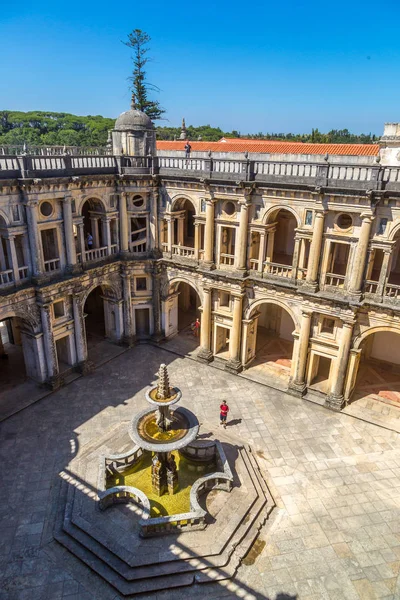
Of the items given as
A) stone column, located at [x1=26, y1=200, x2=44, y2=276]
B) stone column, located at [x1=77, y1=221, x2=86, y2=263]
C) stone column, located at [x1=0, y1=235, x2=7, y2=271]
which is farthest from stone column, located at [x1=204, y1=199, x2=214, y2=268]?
stone column, located at [x1=0, y1=235, x2=7, y2=271]

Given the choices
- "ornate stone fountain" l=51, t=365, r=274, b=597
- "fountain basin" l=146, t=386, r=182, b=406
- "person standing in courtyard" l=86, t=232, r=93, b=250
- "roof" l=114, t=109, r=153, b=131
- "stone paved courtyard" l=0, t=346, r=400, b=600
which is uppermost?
"roof" l=114, t=109, r=153, b=131

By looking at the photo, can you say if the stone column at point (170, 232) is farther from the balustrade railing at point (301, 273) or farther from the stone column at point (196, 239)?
the balustrade railing at point (301, 273)

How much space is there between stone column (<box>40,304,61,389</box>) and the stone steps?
10187mm

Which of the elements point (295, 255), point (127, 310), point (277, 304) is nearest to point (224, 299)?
point (277, 304)

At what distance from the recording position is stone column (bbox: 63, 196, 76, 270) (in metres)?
25.6

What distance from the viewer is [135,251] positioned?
3228 cm

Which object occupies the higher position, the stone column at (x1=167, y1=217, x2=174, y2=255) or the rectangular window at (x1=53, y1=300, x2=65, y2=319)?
the stone column at (x1=167, y1=217, x2=174, y2=255)

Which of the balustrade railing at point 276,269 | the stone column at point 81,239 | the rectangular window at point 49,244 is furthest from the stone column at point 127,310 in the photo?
the balustrade railing at point 276,269

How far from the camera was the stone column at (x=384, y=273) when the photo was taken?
23.0 meters

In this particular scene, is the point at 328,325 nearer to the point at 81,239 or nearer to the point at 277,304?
the point at 277,304

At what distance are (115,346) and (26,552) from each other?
1782 centimetres

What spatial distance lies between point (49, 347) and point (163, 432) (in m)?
11.4

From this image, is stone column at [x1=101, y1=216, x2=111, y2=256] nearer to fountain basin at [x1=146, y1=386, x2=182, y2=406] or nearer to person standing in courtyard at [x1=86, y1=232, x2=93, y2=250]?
person standing in courtyard at [x1=86, y1=232, x2=93, y2=250]

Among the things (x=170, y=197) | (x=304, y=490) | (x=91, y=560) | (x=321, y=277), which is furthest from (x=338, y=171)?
(x=91, y=560)
